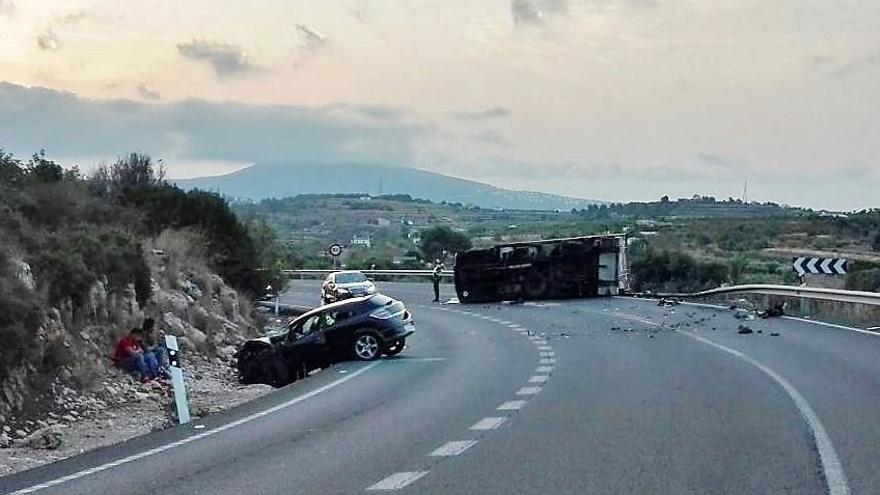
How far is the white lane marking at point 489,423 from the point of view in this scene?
14791 mm

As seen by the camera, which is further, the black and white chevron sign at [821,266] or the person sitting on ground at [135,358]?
the black and white chevron sign at [821,266]

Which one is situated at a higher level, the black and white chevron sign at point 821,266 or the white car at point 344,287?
the black and white chevron sign at point 821,266

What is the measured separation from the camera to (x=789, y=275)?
197 ft

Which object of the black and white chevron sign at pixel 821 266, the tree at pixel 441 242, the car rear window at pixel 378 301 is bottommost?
the car rear window at pixel 378 301

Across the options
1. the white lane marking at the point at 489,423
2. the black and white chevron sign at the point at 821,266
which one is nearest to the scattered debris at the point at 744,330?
the black and white chevron sign at the point at 821,266

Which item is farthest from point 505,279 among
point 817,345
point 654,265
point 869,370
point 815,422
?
point 815,422

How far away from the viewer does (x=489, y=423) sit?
15.2 m

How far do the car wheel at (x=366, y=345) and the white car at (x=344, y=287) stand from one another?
2120cm

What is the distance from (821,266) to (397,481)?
32.9m

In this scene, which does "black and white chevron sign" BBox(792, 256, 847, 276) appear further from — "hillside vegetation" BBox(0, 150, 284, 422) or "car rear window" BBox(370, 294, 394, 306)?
"car rear window" BBox(370, 294, 394, 306)

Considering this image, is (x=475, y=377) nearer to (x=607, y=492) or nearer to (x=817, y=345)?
(x=817, y=345)

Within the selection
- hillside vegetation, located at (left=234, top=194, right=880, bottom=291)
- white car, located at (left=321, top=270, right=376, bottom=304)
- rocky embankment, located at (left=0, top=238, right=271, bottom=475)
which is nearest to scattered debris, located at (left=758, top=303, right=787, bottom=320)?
hillside vegetation, located at (left=234, top=194, right=880, bottom=291)

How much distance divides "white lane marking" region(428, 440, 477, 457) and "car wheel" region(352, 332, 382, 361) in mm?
13844

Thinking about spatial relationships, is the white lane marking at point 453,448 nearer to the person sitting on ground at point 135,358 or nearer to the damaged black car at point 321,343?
the person sitting on ground at point 135,358
